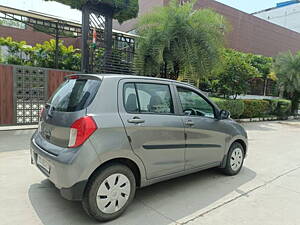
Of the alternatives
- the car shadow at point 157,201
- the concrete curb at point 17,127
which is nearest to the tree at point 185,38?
the concrete curb at point 17,127

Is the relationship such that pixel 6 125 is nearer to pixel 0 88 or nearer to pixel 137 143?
pixel 0 88

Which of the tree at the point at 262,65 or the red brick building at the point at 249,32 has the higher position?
the red brick building at the point at 249,32

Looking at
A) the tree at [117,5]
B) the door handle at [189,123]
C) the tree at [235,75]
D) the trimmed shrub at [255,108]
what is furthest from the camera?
the trimmed shrub at [255,108]

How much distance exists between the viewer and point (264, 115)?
1338cm

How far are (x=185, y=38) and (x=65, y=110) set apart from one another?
6327 millimetres

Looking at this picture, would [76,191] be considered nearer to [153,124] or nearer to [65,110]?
[65,110]

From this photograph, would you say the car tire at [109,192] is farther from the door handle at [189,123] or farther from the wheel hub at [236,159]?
the wheel hub at [236,159]

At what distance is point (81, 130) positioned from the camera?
7.25 feet

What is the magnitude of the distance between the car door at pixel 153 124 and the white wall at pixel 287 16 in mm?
39175

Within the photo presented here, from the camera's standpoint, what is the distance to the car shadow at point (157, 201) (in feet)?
8.03

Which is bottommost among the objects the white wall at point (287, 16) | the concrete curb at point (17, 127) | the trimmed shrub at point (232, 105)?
the concrete curb at point (17, 127)

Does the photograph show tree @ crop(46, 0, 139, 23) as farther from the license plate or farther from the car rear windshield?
the license plate

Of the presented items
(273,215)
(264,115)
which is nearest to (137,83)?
(273,215)

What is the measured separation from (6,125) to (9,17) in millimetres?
4629
